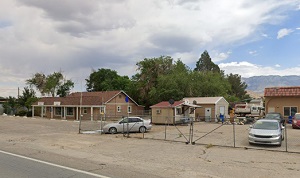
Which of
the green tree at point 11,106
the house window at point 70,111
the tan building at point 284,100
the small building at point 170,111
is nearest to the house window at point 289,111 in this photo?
the tan building at point 284,100

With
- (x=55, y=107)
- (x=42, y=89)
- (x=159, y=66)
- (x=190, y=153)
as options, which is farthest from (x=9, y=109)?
(x=190, y=153)

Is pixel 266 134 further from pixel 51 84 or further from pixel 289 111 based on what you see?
pixel 51 84

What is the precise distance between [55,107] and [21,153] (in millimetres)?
42640

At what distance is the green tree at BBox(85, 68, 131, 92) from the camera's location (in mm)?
78812

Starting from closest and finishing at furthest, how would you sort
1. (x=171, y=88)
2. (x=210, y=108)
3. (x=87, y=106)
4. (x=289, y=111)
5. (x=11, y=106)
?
(x=289, y=111) → (x=210, y=108) → (x=87, y=106) → (x=171, y=88) → (x=11, y=106)

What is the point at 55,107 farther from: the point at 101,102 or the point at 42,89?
the point at 42,89

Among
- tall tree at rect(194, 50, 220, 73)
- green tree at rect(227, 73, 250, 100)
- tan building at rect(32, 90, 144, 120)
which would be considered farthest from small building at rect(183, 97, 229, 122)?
green tree at rect(227, 73, 250, 100)

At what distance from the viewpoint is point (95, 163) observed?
1105 centimetres

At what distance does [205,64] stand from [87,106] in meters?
53.6

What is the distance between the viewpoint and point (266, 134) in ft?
55.8

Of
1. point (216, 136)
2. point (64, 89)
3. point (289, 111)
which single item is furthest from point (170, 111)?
point (64, 89)

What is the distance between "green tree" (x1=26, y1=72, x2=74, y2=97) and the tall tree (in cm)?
4081

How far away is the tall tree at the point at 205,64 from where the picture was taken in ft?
305

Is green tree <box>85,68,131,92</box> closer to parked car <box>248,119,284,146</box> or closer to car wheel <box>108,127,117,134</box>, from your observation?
car wheel <box>108,127,117,134</box>
